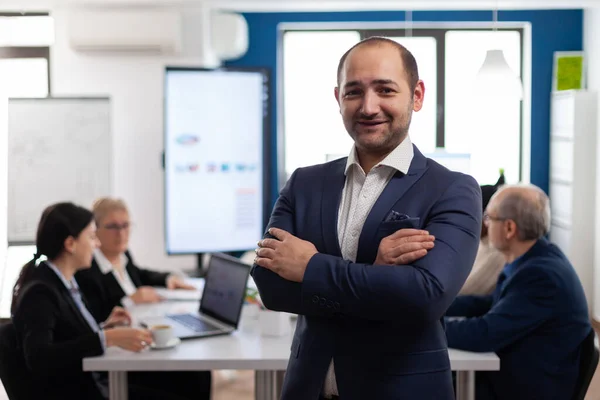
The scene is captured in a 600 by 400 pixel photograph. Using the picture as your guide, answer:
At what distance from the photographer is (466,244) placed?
4.72 ft

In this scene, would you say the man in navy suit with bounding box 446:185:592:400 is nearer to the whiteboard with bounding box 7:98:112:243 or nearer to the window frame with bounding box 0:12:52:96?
the whiteboard with bounding box 7:98:112:243

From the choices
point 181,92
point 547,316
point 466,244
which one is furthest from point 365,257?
point 181,92

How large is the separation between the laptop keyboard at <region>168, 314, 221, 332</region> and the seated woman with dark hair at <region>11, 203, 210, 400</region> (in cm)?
30

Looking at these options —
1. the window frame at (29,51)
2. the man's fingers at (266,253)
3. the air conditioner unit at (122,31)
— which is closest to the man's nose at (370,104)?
the man's fingers at (266,253)

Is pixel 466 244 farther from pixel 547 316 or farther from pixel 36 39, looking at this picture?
pixel 36 39

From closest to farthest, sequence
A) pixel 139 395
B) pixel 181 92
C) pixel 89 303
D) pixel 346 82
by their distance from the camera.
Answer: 1. pixel 346 82
2. pixel 139 395
3. pixel 89 303
4. pixel 181 92

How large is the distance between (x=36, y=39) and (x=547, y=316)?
525cm

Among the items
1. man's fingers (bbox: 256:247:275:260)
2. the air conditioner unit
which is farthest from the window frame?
man's fingers (bbox: 256:247:275:260)

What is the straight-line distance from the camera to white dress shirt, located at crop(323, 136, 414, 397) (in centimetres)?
146

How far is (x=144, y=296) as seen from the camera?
3559mm

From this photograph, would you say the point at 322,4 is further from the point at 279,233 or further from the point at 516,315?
the point at 279,233

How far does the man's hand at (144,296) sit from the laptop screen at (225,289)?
504 millimetres

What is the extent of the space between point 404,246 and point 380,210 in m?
0.09

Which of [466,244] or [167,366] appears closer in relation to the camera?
[466,244]
